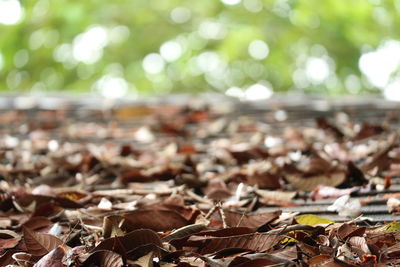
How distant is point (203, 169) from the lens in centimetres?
237

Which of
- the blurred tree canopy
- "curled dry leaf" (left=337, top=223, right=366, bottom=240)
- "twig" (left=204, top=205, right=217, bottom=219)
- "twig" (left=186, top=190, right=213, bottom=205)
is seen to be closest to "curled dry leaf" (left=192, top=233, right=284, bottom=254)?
"curled dry leaf" (left=337, top=223, right=366, bottom=240)

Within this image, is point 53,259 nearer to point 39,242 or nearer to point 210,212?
point 39,242

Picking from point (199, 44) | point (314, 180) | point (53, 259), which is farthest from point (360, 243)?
point (199, 44)

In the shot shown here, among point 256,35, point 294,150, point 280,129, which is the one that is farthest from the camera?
point 256,35

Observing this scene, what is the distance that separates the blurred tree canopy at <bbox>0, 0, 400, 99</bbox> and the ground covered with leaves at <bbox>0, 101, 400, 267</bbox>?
489 cm

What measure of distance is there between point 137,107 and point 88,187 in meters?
1.81

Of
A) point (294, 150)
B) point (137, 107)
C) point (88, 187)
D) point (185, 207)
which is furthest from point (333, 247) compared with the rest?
point (137, 107)

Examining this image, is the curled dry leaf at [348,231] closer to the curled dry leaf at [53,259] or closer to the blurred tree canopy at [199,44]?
the curled dry leaf at [53,259]

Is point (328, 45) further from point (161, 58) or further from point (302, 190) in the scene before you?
point (302, 190)

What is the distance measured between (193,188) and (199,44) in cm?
908

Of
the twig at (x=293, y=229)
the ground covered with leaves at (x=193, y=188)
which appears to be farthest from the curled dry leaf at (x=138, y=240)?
the twig at (x=293, y=229)

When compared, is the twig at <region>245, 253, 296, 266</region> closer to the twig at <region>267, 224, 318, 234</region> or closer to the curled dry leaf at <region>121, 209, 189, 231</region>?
the twig at <region>267, 224, 318, 234</region>

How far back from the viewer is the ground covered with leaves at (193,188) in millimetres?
1259

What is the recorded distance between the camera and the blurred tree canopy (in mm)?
8469
